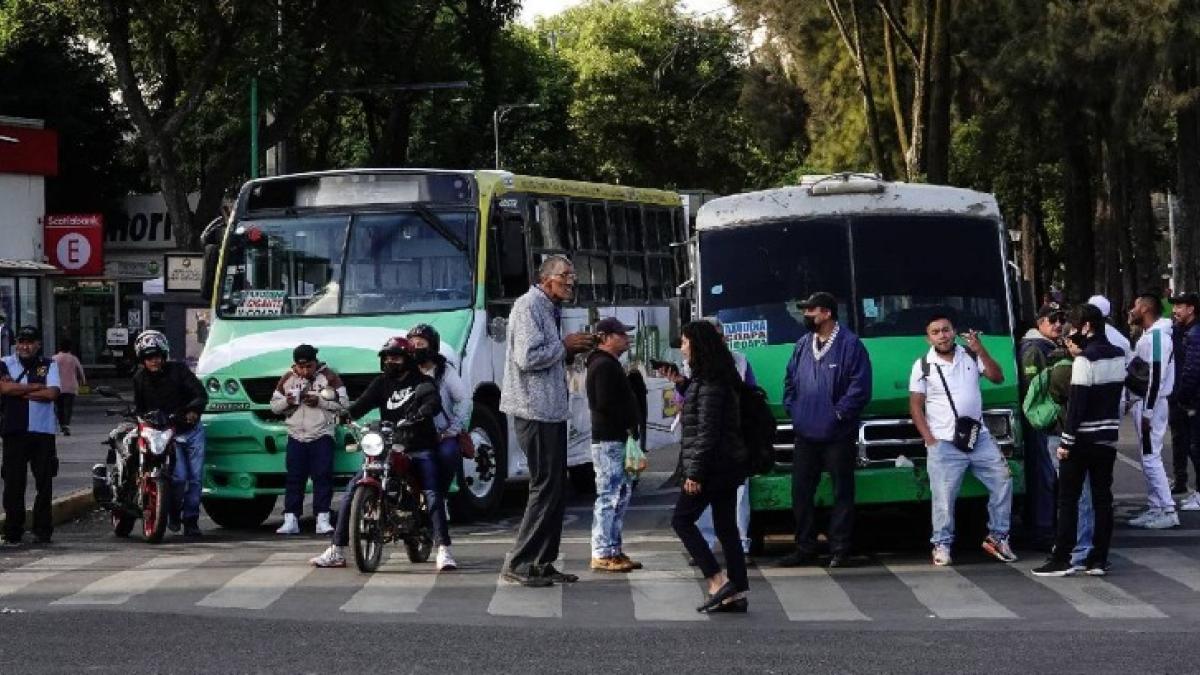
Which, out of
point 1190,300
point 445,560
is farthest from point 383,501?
point 1190,300

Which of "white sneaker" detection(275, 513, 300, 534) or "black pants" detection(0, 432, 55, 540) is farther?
"white sneaker" detection(275, 513, 300, 534)

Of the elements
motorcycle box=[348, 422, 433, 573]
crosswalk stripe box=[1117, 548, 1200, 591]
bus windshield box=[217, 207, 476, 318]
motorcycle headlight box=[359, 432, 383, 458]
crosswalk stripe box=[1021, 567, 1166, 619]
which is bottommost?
crosswalk stripe box=[1021, 567, 1166, 619]

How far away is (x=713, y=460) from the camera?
1282 cm

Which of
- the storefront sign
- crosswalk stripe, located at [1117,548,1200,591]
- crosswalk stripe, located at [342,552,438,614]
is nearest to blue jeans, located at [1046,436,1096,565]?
crosswalk stripe, located at [1117,548,1200,591]

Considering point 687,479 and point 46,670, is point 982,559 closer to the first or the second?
point 687,479

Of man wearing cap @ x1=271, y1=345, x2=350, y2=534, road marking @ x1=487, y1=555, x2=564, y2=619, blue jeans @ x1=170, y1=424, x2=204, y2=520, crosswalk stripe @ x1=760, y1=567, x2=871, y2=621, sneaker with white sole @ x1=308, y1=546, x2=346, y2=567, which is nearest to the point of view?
crosswalk stripe @ x1=760, y1=567, x2=871, y2=621

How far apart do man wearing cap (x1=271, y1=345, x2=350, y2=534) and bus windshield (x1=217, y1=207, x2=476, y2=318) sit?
1149mm

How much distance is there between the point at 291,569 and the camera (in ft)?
51.7

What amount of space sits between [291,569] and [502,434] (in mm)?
4418

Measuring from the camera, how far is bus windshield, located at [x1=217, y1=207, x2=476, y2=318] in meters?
19.5

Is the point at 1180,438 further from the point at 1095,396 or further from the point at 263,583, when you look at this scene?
the point at 263,583

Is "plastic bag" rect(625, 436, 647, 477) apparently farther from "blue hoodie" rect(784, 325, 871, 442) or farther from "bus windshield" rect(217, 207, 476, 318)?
"bus windshield" rect(217, 207, 476, 318)

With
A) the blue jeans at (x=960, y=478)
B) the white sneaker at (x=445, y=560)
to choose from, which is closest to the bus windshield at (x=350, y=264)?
the white sneaker at (x=445, y=560)

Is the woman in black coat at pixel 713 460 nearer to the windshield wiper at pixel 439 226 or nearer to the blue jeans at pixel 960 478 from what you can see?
the blue jeans at pixel 960 478
